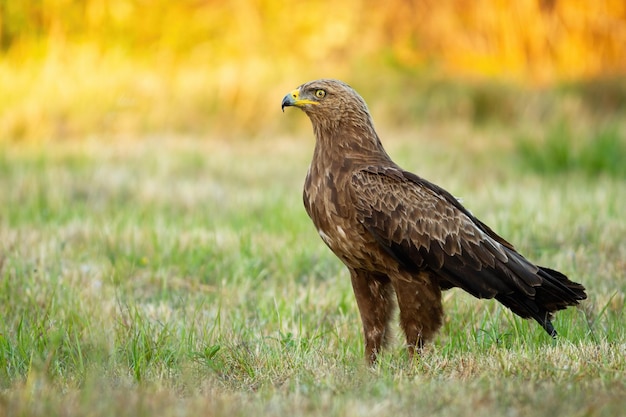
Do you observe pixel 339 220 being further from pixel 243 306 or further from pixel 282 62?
pixel 282 62

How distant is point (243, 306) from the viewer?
5199mm

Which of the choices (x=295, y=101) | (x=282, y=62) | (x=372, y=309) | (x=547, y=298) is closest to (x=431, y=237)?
(x=372, y=309)

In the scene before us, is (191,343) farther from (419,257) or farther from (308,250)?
(308,250)

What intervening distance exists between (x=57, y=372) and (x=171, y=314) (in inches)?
48.1

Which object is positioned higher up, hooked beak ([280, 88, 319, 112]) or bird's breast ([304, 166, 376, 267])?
hooked beak ([280, 88, 319, 112])

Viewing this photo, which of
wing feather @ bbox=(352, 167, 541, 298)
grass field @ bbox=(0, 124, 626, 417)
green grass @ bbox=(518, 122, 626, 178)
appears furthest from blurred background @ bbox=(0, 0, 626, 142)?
wing feather @ bbox=(352, 167, 541, 298)

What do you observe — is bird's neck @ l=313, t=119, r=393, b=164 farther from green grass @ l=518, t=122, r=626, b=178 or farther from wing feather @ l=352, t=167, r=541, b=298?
green grass @ l=518, t=122, r=626, b=178

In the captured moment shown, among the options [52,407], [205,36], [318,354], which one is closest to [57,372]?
[52,407]

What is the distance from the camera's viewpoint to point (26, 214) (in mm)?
7422

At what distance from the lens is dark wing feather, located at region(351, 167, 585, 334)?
4.10 metres

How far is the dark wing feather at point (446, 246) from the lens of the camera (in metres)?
4.10

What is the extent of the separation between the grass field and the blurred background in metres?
2.27

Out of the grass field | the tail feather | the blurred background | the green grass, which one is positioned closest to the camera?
the grass field

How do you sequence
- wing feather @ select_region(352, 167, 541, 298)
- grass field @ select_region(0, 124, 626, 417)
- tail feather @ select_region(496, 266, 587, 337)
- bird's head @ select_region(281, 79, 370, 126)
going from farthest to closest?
1. bird's head @ select_region(281, 79, 370, 126)
2. tail feather @ select_region(496, 266, 587, 337)
3. wing feather @ select_region(352, 167, 541, 298)
4. grass field @ select_region(0, 124, 626, 417)
